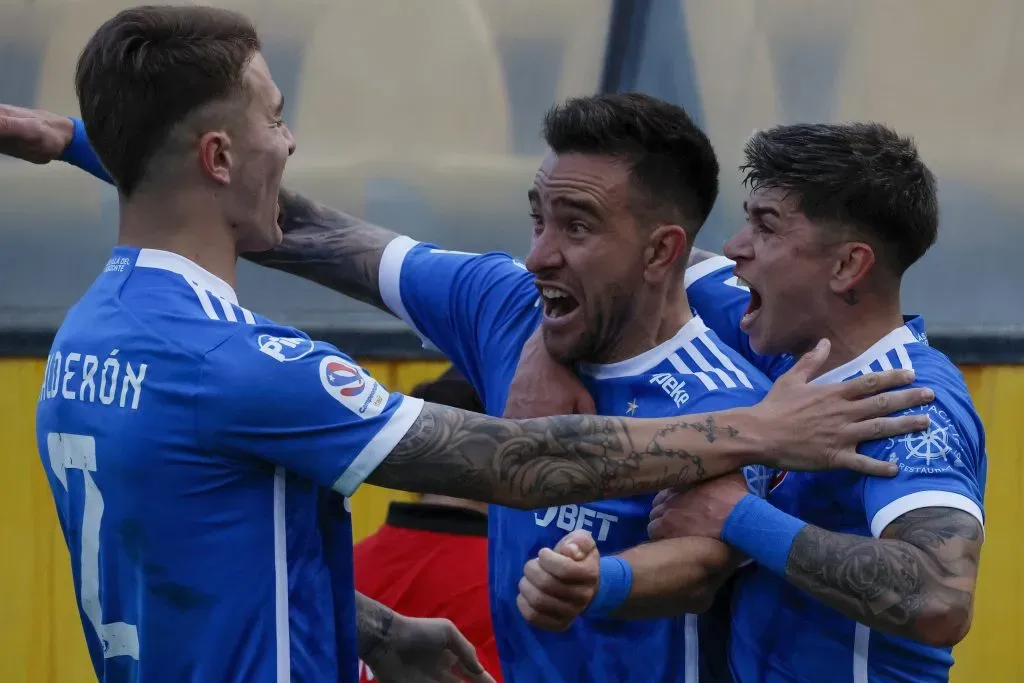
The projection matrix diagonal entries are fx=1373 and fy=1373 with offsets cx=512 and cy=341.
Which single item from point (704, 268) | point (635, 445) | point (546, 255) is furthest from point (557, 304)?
point (635, 445)

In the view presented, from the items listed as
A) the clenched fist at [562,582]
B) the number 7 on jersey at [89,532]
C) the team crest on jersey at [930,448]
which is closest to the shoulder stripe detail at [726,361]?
the team crest on jersey at [930,448]

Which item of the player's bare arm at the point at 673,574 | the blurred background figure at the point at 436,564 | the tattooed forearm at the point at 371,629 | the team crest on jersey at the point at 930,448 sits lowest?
the tattooed forearm at the point at 371,629

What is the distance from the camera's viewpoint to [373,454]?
2.32 meters

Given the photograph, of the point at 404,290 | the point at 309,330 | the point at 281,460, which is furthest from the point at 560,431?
the point at 309,330

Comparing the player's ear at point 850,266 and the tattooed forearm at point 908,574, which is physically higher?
the player's ear at point 850,266

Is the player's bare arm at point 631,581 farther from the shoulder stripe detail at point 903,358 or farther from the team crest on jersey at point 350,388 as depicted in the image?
the shoulder stripe detail at point 903,358

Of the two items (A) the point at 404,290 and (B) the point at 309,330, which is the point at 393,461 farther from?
(B) the point at 309,330

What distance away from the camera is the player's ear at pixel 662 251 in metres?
2.93

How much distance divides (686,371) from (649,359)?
0.30ft

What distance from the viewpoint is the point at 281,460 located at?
2314 millimetres

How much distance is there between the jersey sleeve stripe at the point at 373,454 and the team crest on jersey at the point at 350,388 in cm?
3

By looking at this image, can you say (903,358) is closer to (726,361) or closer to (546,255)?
(726,361)

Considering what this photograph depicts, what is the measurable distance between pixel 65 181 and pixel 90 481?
290cm

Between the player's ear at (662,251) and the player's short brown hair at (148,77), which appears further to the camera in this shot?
the player's ear at (662,251)
